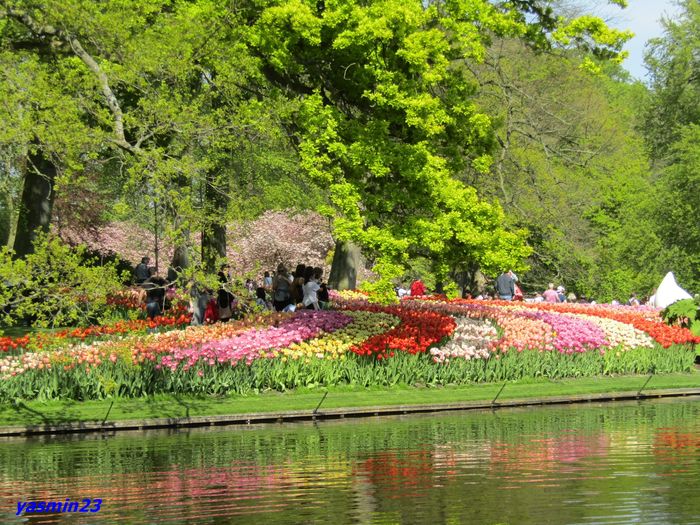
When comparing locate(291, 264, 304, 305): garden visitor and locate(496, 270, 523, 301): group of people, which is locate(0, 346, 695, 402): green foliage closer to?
locate(291, 264, 304, 305): garden visitor

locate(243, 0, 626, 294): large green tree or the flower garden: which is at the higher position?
locate(243, 0, 626, 294): large green tree

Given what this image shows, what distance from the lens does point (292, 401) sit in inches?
861

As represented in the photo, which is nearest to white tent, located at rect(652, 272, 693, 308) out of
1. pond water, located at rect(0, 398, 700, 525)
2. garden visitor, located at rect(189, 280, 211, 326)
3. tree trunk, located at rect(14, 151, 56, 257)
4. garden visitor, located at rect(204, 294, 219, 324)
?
garden visitor, located at rect(189, 280, 211, 326)

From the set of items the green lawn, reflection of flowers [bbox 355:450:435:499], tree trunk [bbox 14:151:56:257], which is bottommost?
reflection of flowers [bbox 355:450:435:499]

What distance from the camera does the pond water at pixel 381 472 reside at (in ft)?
36.8

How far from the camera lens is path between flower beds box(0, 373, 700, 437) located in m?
19.4

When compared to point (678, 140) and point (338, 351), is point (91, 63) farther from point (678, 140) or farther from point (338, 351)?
point (678, 140)

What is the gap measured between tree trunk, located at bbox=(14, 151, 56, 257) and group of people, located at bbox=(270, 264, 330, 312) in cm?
705

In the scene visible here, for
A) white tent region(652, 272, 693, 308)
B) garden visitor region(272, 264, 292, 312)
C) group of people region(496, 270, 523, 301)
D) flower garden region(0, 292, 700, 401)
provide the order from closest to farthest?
flower garden region(0, 292, 700, 401), garden visitor region(272, 264, 292, 312), white tent region(652, 272, 693, 308), group of people region(496, 270, 523, 301)

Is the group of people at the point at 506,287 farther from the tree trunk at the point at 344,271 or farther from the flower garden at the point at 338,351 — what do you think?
the flower garden at the point at 338,351

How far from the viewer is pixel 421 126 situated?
26359 mm

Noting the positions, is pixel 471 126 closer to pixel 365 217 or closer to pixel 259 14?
pixel 365 217

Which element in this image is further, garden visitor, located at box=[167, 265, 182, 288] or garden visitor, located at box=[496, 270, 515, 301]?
garden visitor, located at box=[496, 270, 515, 301]

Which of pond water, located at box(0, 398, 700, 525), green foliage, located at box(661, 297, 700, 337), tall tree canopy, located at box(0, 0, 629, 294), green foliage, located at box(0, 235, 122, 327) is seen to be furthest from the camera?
green foliage, located at box(661, 297, 700, 337)
